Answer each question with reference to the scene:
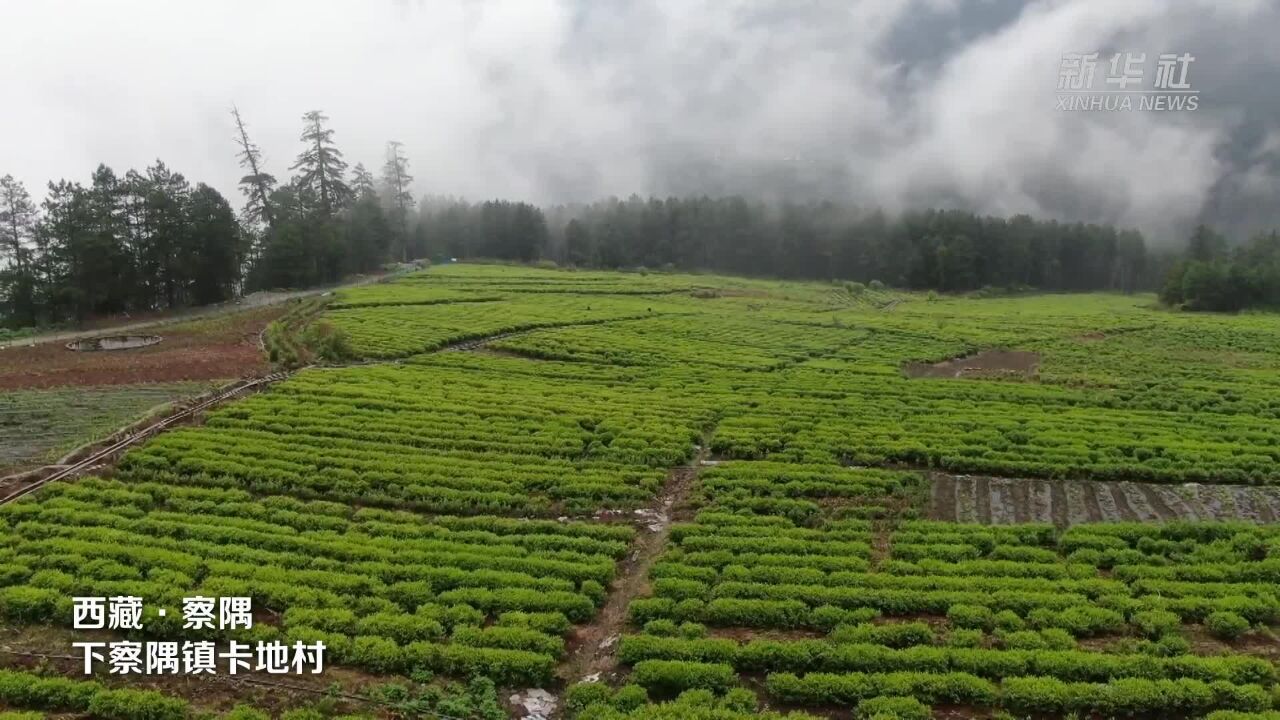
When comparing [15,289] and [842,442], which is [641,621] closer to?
[842,442]

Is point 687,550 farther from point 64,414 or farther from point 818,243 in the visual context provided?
point 818,243

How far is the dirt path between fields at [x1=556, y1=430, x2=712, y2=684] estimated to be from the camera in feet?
56.6

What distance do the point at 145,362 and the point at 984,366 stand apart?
59.3m

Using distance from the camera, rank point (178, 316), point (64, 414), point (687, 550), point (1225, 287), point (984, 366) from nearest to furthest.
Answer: point (687, 550), point (64, 414), point (984, 366), point (178, 316), point (1225, 287)

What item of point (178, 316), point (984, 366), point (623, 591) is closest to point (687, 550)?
point (623, 591)

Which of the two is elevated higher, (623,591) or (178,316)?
(178,316)

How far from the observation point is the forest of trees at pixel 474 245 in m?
70.1

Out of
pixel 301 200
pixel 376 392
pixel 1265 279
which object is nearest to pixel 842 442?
pixel 376 392

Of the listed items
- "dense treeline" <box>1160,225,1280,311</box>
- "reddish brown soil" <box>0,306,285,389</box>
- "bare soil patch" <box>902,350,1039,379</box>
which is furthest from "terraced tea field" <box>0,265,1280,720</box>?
"dense treeline" <box>1160,225,1280,311</box>

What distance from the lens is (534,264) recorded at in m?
151

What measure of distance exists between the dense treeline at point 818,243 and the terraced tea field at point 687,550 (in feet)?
400

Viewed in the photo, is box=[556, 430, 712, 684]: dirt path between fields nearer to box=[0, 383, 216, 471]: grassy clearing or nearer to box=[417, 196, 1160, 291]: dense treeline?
box=[0, 383, 216, 471]: grassy clearing

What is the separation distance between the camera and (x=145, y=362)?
47.6 metres

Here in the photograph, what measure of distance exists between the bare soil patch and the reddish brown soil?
45469 millimetres
